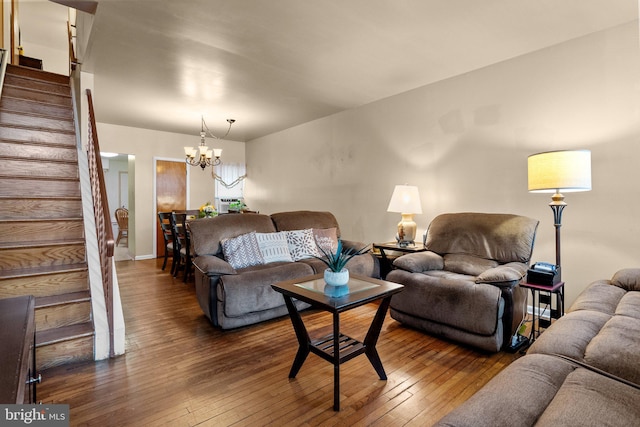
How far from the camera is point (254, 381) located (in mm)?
2057

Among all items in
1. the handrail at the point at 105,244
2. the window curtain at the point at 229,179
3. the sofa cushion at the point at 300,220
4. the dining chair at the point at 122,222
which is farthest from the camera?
the dining chair at the point at 122,222

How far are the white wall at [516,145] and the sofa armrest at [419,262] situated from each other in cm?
91

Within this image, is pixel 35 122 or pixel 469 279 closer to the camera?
pixel 469 279

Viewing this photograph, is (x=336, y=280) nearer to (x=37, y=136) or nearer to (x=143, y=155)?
(x=37, y=136)

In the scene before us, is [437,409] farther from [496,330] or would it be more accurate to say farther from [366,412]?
[496,330]

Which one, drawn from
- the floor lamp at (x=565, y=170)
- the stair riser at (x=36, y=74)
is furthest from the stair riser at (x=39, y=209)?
the floor lamp at (x=565, y=170)

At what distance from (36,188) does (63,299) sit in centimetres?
133

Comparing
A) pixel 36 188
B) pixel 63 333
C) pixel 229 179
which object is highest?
pixel 229 179

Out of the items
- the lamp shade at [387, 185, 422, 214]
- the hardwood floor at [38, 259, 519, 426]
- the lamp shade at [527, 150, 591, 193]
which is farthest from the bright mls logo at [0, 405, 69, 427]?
the lamp shade at [387, 185, 422, 214]

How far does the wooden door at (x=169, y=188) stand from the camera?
6484 millimetres

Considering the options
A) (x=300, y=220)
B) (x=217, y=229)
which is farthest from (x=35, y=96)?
(x=300, y=220)

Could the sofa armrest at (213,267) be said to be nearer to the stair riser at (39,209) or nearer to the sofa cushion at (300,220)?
the sofa cushion at (300,220)

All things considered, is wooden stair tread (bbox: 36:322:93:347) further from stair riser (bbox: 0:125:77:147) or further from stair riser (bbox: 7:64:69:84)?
stair riser (bbox: 7:64:69:84)

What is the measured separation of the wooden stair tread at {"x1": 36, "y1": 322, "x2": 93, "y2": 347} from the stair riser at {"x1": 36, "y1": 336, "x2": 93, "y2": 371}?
0.03m
